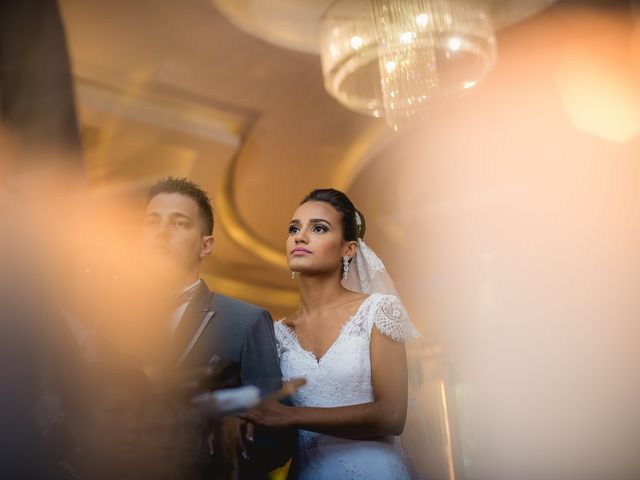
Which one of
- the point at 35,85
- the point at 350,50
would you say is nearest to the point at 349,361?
the point at 35,85

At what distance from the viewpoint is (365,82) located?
4105 millimetres

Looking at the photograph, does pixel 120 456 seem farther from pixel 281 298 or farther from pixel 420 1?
pixel 281 298

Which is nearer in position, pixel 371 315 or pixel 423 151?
pixel 371 315

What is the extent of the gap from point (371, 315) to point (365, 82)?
248 cm

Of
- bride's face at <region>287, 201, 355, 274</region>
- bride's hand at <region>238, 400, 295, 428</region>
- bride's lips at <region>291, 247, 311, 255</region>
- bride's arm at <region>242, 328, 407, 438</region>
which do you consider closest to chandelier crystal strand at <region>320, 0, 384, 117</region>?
bride's face at <region>287, 201, 355, 274</region>

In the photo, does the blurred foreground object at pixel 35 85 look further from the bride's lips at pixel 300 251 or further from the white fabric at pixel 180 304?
the bride's lips at pixel 300 251

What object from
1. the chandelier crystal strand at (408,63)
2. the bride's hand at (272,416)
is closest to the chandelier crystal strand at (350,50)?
the chandelier crystal strand at (408,63)

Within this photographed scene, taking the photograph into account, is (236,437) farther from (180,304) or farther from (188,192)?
(188,192)

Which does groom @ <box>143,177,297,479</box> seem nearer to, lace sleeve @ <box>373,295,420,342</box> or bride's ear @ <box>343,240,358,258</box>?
lace sleeve @ <box>373,295,420,342</box>

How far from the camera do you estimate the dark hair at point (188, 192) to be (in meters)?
1.90

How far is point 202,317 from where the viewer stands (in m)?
1.75

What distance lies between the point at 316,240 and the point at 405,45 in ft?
5.92

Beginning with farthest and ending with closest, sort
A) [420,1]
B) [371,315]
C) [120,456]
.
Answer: [420,1] → [371,315] → [120,456]

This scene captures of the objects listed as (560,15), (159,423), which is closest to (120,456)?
(159,423)
